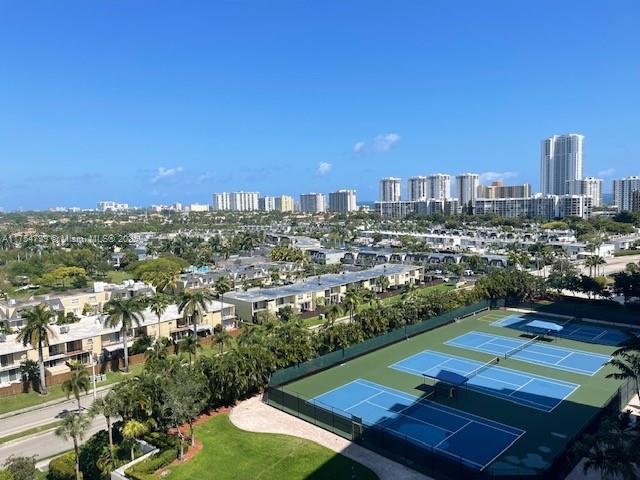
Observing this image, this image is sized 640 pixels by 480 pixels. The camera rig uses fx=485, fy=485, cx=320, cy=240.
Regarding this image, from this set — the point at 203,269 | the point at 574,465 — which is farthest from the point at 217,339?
the point at 203,269

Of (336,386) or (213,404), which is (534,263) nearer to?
(336,386)

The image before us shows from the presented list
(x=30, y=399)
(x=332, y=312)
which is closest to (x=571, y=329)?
(x=332, y=312)

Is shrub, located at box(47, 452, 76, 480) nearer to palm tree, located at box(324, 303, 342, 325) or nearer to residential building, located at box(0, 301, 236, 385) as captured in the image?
residential building, located at box(0, 301, 236, 385)

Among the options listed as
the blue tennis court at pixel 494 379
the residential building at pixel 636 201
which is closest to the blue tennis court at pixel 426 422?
the blue tennis court at pixel 494 379

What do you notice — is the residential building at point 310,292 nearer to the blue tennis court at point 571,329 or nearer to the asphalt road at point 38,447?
the blue tennis court at point 571,329

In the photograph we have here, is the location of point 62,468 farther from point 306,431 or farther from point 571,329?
point 571,329

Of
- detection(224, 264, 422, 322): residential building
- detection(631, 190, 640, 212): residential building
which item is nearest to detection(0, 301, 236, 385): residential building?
detection(224, 264, 422, 322): residential building
